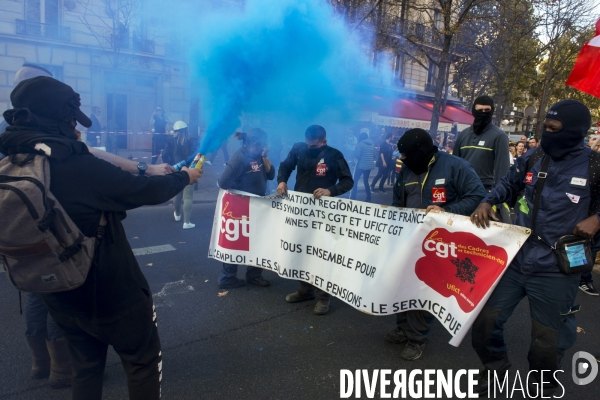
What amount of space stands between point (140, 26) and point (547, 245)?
11662 millimetres

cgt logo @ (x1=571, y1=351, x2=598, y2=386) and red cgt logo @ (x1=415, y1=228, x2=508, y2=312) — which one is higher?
red cgt logo @ (x1=415, y1=228, x2=508, y2=312)

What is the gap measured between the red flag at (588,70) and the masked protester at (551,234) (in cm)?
346

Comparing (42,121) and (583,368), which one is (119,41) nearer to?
(42,121)

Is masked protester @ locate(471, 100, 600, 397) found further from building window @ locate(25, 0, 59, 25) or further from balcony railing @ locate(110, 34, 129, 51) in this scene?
building window @ locate(25, 0, 59, 25)

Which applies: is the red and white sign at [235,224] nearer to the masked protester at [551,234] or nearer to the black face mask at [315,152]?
the black face mask at [315,152]

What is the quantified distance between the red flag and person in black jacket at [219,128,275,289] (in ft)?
13.2

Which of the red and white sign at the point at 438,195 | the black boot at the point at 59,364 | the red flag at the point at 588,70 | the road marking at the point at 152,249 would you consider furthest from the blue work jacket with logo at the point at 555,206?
the road marking at the point at 152,249

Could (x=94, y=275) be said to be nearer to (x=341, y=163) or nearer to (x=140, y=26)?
(x=341, y=163)

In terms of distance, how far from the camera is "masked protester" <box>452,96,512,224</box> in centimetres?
462

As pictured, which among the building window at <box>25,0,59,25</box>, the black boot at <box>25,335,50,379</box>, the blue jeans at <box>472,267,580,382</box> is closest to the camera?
the blue jeans at <box>472,267,580,382</box>

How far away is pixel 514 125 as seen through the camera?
45.9m

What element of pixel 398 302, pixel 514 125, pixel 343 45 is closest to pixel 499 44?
pixel 343 45

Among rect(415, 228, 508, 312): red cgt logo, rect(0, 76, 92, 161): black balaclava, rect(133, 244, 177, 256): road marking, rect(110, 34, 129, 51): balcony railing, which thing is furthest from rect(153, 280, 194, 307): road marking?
rect(110, 34, 129, 51): balcony railing

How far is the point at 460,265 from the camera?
10.2 feet
